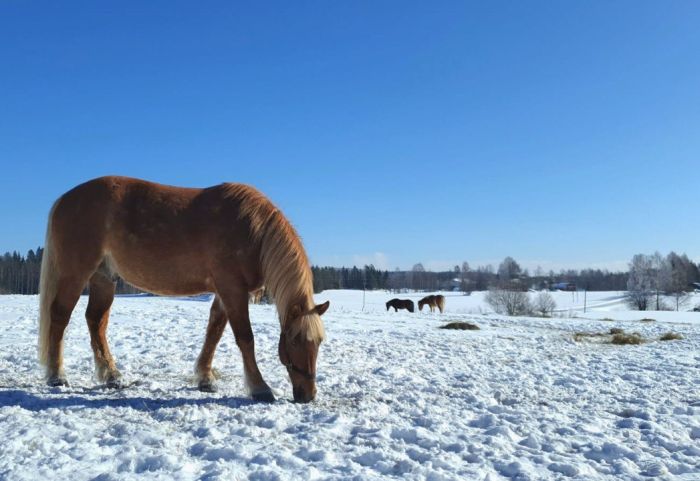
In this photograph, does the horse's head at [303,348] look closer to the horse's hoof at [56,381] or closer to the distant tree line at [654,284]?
the horse's hoof at [56,381]

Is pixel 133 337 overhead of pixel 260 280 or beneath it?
beneath

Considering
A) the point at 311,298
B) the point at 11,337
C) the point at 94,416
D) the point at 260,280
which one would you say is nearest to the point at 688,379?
the point at 311,298

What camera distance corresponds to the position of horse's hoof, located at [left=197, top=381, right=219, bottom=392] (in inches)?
207

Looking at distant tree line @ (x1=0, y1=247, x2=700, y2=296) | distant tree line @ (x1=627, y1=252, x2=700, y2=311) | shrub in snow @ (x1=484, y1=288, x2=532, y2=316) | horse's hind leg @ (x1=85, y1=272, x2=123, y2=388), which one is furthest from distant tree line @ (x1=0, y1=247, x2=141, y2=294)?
distant tree line @ (x1=627, y1=252, x2=700, y2=311)

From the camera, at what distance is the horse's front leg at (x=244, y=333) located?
15.7 feet

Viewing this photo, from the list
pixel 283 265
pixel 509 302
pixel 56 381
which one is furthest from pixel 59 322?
pixel 509 302

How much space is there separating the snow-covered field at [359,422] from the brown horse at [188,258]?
0.43 meters

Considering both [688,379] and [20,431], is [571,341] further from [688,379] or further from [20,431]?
[20,431]

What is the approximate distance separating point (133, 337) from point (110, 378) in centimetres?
376

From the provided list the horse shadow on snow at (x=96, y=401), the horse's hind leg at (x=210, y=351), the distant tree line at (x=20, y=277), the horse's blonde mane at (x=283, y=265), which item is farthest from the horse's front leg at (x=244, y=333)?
the distant tree line at (x=20, y=277)

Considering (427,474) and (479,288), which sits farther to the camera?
(479,288)

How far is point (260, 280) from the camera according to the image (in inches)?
200

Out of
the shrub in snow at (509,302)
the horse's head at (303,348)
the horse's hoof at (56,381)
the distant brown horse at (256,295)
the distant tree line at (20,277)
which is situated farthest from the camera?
the distant tree line at (20,277)

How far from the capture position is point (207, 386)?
528 centimetres
